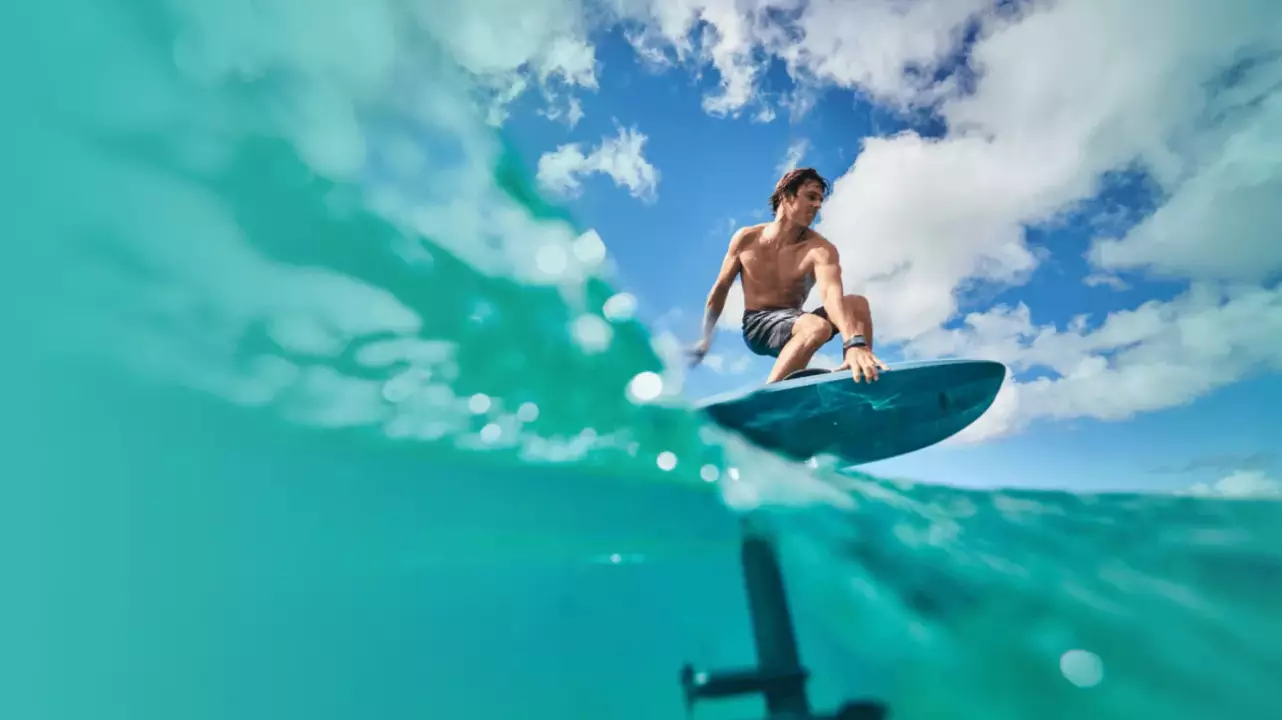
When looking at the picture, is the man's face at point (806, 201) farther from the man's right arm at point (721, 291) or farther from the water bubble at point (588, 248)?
the water bubble at point (588, 248)

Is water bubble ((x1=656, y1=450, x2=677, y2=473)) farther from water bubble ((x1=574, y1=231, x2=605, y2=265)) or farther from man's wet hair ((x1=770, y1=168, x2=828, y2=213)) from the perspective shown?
man's wet hair ((x1=770, y1=168, x2=828, y2=213))

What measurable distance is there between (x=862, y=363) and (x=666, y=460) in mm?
2339

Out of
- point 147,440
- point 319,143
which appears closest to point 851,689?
point 319,143

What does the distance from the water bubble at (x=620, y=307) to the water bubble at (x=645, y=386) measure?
58 centimetres

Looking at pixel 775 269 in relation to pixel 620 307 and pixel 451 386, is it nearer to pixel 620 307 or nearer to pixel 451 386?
pixel 620 307

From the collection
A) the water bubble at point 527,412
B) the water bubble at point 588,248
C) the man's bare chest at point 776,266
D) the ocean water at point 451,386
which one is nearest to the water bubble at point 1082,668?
the ocean water at point 451,386

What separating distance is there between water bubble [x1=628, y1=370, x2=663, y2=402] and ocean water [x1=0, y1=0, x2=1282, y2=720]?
35mm

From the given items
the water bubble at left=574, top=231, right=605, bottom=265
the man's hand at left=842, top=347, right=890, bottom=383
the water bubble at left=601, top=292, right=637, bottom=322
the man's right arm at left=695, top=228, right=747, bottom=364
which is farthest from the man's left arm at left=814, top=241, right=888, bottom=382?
the water bubble at left=574, top=231, right=605, bottom=265

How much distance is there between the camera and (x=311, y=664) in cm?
1562

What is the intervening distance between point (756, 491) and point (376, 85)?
492 cm

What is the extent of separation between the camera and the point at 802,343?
3.98 metres

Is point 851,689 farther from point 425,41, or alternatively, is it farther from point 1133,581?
point 425,41

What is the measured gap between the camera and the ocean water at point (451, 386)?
4.64m

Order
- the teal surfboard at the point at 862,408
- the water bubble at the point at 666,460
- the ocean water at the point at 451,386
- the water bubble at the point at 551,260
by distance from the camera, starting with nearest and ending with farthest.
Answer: the teal surfboard at the point at 862,408
the ocean water at the point at 451,386
the water bubble at the point at 551,260
the water bubble at the point at 666,460
